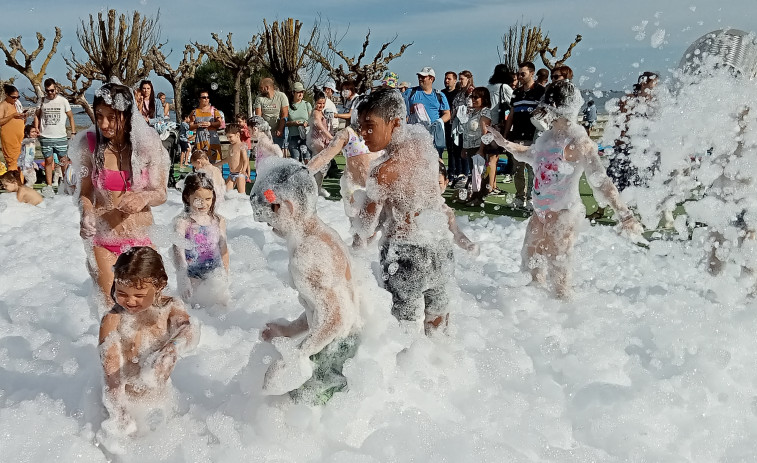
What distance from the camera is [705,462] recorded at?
2791mm

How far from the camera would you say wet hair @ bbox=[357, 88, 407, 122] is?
10.3ft

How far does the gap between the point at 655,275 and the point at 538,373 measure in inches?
90.5

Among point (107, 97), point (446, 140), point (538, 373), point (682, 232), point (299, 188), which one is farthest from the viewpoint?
point (446, 140)

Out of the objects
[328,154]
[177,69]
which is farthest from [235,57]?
[328,154]

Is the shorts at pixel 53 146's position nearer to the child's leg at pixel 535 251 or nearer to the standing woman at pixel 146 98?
the standing woman at pixel 146 98

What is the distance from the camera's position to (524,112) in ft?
26.1

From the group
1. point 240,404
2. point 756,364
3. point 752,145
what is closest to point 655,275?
point 752,145

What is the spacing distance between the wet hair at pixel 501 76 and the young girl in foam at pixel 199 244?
533 cm

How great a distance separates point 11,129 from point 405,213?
889 centimetres

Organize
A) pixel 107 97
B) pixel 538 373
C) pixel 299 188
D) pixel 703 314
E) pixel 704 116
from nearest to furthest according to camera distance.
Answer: pixel 299 188 < pixel 107 97 < pixel 538 373 < pixel 703 314 < pixel 704 116

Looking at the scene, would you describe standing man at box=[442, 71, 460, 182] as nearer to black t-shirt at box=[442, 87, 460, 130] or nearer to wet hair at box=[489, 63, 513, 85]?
black t-shirt at box=[442, 87, 460, 130]

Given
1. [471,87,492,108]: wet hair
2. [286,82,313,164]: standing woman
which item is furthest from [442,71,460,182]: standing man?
[286,82,313,164]: standing woman

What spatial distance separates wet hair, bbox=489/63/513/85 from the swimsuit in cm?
540

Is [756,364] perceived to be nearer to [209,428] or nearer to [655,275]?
[655,275]
